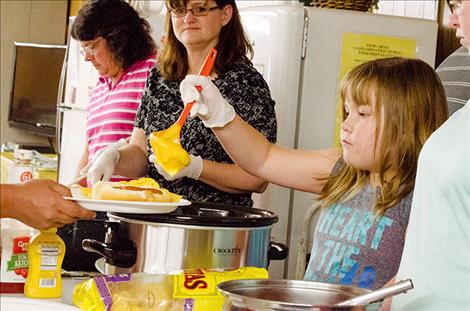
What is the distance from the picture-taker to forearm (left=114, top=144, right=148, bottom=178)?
2.36 metres

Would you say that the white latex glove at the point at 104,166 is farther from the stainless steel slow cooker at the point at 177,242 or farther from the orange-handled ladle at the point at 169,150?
the stainless steel slow cooker at the point at 177,242

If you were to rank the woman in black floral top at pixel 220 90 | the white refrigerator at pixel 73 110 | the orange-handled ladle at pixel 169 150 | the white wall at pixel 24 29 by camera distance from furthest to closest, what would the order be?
1. the white wall at pixel 24 29
2. the white refrigerator at pixel 73 110
3. the woman in black floral top at pixel 220 90
4. the orange-handled ladle at pixel 169 150

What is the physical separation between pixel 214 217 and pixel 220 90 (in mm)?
749

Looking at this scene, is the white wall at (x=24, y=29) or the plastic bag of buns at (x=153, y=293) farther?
the white wall at (x=24, y=29)

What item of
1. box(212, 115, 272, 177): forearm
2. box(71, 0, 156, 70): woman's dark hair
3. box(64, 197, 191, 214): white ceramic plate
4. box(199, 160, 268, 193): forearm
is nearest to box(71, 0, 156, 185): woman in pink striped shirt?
box(71, 0, 156, 70): woman's dark hair

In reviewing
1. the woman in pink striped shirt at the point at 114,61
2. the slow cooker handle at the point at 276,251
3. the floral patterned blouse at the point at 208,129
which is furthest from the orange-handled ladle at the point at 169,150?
the woman in pink striped shirt at the point at 114,61

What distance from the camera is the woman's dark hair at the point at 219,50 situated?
2365 mm

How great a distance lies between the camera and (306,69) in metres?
3.01

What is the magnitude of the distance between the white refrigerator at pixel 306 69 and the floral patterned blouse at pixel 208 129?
64cm

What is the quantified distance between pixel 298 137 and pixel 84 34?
796 mm

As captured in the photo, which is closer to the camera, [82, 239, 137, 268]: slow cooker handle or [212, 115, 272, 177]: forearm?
[82, 239, 137, 268]: slow cooker handle

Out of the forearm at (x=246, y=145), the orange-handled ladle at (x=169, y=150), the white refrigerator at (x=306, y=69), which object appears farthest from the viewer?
the white refrigerator at (x=306, y=69)

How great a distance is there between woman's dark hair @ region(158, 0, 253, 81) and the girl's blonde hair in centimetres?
70

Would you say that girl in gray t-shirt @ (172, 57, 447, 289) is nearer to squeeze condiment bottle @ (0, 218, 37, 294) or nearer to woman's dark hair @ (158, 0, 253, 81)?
squeeze condiment bottle @ (0, 218, 37, 294)
